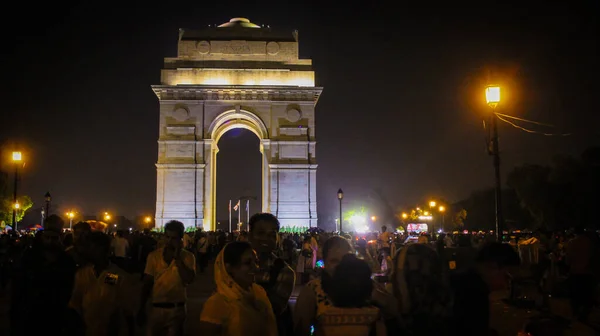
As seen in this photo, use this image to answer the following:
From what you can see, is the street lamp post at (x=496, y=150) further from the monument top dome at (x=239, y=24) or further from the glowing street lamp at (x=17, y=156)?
the monument top dome at (x=239, y=24)

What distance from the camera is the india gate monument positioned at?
135 feet

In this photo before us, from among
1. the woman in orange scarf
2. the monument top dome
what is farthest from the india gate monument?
the woman in orange scarf

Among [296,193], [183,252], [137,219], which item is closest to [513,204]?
[296,193]

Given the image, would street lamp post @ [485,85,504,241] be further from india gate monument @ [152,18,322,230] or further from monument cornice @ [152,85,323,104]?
monument cornice @ [152,85,323,104]

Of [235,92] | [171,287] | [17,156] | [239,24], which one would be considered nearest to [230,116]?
[235,92]

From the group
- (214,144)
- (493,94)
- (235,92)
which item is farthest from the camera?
(214,144)

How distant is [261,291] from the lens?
173 inches

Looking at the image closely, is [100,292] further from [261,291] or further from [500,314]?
[500,314]

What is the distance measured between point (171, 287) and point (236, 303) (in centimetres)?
317

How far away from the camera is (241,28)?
4484cm

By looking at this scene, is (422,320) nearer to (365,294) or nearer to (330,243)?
(330,243)

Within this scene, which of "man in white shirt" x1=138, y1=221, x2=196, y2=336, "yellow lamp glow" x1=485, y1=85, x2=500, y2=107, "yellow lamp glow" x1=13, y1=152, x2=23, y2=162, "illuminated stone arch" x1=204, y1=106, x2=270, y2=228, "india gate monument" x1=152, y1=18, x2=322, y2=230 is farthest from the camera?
"illuminated stone arch" x1=204, y1=106, x2=270, y2=228

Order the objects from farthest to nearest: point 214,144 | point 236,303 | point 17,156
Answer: point 214,144 < point 17,156 < point 236,303

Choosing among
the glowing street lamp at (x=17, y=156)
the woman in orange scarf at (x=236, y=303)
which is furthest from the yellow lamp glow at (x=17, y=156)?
the woman in orange scarf at (x=236, y=303)
